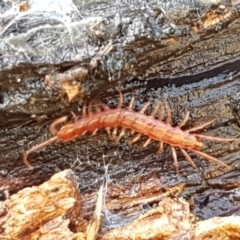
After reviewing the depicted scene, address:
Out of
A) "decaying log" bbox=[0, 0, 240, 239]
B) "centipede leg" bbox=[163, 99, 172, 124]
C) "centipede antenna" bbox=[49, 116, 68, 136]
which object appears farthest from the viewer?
"centipede leg" bbox=[163, 99, 172, 124]

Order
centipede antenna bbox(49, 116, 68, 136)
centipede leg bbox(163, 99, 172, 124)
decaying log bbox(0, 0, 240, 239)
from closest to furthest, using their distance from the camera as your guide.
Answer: decaying log bbox(0, 0, 240, 239) → centipede antenna bbox(49, 116, 68, 136) → centipede leg bbox(163, 99, 172, 124)

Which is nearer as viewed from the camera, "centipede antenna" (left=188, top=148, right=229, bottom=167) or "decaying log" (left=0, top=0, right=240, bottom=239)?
"decaying log" (left=0, top=0, right=240, bottom=239)

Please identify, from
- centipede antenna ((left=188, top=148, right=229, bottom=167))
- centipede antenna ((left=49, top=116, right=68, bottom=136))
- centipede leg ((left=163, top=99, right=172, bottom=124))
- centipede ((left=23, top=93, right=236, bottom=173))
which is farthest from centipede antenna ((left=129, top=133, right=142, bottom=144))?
centipede antenna ((left=49, top=116, right=68, bottom=136))

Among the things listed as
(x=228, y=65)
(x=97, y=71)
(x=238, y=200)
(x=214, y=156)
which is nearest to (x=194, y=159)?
(x=214, y=156)

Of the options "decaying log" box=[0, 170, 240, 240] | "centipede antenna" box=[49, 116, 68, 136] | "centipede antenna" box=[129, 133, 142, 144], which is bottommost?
"decaying log" box=[0, 170, 240, 240]

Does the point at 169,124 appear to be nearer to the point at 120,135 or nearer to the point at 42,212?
the point at 120,135

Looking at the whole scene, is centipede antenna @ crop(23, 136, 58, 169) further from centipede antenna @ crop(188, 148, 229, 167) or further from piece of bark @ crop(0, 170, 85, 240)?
centipede antenna @ crop(188, 148, 229, 167)

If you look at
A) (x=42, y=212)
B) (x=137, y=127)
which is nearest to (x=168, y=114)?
(x=137, y=127)

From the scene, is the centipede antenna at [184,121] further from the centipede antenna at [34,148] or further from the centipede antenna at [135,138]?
the centipede antenna at [34,148]
